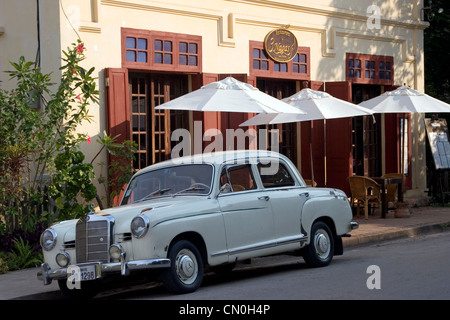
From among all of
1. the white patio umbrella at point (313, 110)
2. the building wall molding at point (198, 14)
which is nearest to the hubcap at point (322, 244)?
the white patio umbrella at point (313, 110)

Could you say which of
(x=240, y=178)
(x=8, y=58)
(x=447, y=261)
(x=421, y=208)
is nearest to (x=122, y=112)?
(x=8, y=58)

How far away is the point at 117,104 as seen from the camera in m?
14.4

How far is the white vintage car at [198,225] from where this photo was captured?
358 inches

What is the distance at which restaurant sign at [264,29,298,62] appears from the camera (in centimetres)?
1736

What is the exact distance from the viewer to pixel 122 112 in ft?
47.4

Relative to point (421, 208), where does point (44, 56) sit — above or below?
above

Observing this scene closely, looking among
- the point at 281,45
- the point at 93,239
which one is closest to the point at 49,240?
the point at 93,239

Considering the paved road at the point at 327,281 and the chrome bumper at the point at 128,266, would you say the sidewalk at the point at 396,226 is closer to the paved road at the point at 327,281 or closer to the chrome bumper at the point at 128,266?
the paved road at the point at 327,281

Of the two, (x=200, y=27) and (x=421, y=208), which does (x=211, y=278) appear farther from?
(x=421, y=208)

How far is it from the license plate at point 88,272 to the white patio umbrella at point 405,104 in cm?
928

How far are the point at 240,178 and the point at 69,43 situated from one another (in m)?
4.66

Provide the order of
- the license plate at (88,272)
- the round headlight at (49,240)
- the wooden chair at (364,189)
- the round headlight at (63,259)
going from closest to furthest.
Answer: the license plate at (88,272) < the round headlight at (63,259) < the round headlight at (49,240) < the wooden chair at (364,189)

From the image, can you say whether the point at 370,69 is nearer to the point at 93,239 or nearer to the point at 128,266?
the point at 93,239

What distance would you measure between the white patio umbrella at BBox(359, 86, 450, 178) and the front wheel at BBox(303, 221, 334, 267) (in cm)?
599
